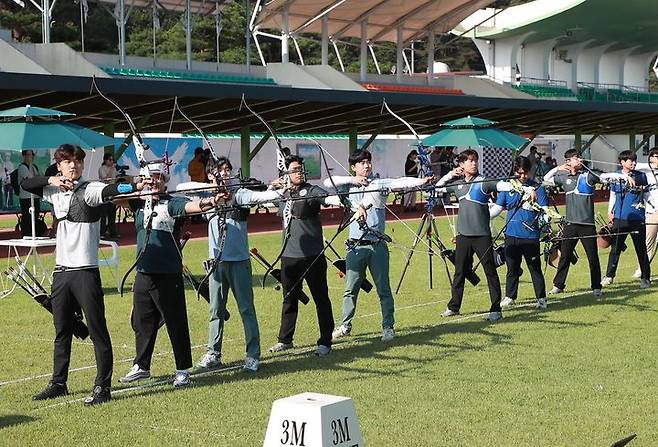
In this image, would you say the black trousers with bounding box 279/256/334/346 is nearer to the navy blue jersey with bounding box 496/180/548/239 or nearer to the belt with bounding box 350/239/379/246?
the belt with bounding box 350/239/379/246

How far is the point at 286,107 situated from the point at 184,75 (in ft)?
52.6

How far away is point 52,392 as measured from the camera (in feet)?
27.9

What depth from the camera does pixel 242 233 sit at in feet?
31.8

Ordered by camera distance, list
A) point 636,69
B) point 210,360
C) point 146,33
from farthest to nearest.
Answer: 1. point 636,69
2. point 146,33
3. point 210,360

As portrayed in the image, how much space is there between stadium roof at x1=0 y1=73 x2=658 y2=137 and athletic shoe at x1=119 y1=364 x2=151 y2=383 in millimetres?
7853

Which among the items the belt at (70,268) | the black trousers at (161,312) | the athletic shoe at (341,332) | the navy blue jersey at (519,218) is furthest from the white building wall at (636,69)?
the belt at (70,268)

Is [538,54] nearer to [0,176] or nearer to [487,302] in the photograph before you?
[0,176]

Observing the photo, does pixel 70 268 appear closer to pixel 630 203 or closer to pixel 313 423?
pixel 313 423

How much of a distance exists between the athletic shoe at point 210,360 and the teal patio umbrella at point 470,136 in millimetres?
6999

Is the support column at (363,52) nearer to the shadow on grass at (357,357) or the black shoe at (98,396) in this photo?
the shadow on grass at (357,357)

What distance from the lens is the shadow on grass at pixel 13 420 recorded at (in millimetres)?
7656

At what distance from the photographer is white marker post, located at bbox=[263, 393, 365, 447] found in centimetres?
498

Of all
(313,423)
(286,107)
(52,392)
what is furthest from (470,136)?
(313,423)

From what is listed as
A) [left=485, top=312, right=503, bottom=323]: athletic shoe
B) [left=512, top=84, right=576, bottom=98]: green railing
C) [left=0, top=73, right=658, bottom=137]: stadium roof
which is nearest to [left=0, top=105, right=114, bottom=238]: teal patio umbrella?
[left=0, top=73, right=658, bottom=137]: stadium roof
